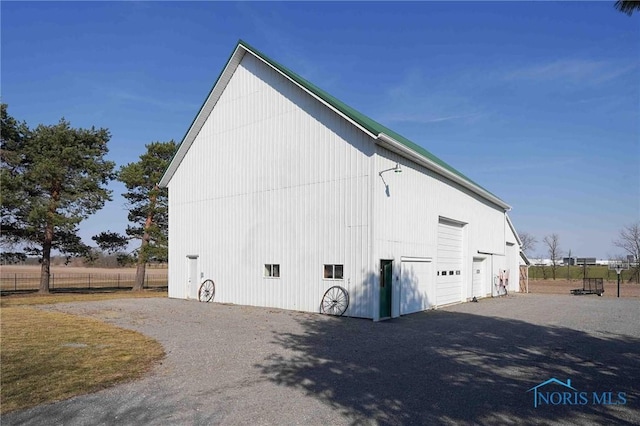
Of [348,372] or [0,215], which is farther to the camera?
[0,215]

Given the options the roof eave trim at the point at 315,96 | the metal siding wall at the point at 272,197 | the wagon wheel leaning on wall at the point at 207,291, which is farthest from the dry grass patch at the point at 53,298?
the roof eave trim at the point at 315,96

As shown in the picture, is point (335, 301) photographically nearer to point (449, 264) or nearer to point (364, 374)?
point (364, 374)

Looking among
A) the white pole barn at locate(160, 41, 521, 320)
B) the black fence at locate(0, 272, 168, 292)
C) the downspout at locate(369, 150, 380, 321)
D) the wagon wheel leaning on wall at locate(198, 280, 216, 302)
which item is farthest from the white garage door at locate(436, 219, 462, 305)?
the black fence at locate(0, 272, 168, 292)

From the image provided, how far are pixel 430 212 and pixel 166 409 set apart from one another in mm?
15395

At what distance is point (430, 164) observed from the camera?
61.0ft

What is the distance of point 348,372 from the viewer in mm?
7789

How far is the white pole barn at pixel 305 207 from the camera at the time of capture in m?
15.4

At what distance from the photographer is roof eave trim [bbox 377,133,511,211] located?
15258 mm

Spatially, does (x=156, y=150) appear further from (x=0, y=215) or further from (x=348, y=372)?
(x=348, y=372)

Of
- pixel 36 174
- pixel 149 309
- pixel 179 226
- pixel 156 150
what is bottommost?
pixel 149 309

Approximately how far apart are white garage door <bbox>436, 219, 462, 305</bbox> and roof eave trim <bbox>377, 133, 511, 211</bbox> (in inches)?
88.7

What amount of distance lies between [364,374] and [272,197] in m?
11.7

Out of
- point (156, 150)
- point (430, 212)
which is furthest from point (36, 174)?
point (430, 212)

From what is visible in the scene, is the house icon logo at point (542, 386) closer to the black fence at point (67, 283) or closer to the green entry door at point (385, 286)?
the green entry door at point (385, 286)
